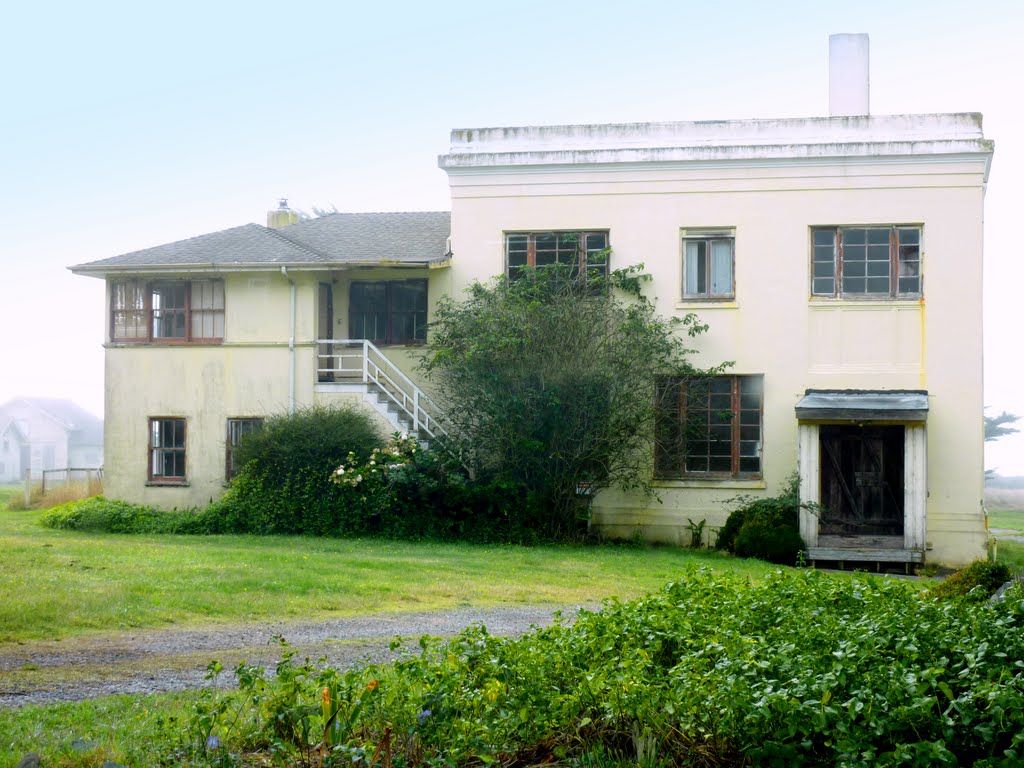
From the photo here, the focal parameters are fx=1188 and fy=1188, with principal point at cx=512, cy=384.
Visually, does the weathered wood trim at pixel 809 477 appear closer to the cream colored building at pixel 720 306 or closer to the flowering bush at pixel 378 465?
the cream colored building at pixel 720 306

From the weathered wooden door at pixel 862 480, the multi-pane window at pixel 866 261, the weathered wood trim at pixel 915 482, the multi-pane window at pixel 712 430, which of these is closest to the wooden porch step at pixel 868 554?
the weathered wood trim at pixel 915 482

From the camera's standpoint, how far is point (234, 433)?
2564 cm

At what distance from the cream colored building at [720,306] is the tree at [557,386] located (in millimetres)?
1012

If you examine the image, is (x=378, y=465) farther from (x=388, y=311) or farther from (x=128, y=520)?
(x=128, y=520)

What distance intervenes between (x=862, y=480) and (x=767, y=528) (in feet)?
8.21

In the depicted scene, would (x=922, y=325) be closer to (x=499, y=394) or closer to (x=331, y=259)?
(x=499, y=394)

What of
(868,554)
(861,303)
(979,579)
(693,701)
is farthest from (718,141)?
(693,701)

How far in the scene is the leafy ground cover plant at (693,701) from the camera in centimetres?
576

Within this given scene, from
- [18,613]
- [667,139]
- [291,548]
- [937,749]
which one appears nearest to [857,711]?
[937,749]

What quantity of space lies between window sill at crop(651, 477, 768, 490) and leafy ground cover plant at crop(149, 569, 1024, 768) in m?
16.0

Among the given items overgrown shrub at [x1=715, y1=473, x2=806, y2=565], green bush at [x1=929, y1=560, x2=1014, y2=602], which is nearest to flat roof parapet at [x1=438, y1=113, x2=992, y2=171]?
overgrown shrub at [x1=715, y1=473, x2=806, y2=565]

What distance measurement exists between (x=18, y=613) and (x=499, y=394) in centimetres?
1212

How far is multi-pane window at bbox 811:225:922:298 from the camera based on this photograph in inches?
922

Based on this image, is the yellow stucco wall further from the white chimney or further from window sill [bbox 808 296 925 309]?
the white chimney
